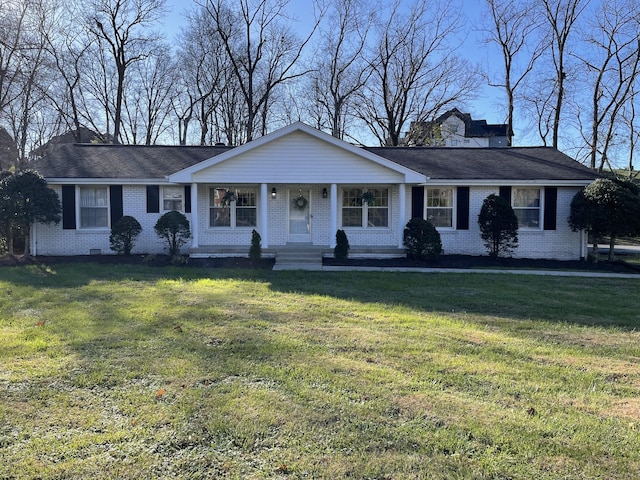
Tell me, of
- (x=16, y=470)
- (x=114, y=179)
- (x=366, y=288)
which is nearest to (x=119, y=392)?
(x=16, y=470)

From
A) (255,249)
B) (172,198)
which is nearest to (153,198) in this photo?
(172,198)

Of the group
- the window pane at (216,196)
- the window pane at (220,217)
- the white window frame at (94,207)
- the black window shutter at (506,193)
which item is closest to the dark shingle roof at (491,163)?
the black window shutter at (506,193)

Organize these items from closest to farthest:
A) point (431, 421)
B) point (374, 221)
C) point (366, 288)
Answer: point (431, 421), point (366, 288), point (374, 221)

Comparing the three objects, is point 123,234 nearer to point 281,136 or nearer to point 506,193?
point 281,136

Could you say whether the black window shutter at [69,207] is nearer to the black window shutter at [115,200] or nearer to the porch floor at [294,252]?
the black window shutter at [115,200]

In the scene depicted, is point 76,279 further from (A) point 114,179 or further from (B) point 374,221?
(B) point 374,221

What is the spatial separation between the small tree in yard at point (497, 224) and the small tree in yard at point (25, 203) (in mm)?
13175

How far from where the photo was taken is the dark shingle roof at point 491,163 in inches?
564

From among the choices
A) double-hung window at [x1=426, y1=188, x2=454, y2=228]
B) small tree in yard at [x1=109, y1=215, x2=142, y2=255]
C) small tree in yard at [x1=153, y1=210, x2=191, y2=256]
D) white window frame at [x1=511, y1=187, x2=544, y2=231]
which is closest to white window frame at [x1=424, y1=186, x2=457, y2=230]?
double-hung window at [x1=426, y1=188, x2=454, y2=228]

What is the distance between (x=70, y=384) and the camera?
3873 millimetres

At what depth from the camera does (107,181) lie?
13.9 meters

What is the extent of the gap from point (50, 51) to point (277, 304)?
27450 mm

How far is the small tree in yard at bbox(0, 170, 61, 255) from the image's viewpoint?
1241 centimetres

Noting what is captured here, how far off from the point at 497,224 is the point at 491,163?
129 inches
